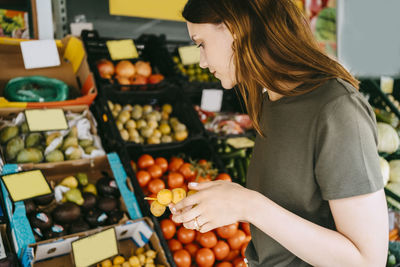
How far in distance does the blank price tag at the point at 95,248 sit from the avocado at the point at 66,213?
0.97ft

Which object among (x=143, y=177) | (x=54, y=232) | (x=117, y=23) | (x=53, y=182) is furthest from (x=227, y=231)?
(x=117, y=23)

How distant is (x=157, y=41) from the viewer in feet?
9.71

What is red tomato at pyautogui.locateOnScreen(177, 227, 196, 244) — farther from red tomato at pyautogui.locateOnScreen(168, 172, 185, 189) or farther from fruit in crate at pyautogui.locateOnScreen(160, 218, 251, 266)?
red tomato at pyautogui.locateOnScreen(168, 172, 185, 189)

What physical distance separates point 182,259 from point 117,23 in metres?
2.18

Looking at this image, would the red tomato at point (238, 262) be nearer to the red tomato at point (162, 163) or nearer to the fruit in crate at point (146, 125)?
the red tomato at point (162, 163)

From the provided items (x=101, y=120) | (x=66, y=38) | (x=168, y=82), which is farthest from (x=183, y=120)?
(x=66, y=38)

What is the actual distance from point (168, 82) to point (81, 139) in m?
0.88

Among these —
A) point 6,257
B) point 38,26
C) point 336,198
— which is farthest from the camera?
point 38,26

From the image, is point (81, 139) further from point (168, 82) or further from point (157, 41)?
point (157, 41)

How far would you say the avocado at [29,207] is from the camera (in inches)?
68.4

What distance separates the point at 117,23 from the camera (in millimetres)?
2902

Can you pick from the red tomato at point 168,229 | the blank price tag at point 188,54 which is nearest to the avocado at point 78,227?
the red tomato at point 168,229

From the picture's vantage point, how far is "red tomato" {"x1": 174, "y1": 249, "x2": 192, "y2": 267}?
1923mm

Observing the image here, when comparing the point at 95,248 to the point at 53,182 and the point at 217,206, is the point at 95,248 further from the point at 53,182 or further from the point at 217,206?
the point at 217,206
